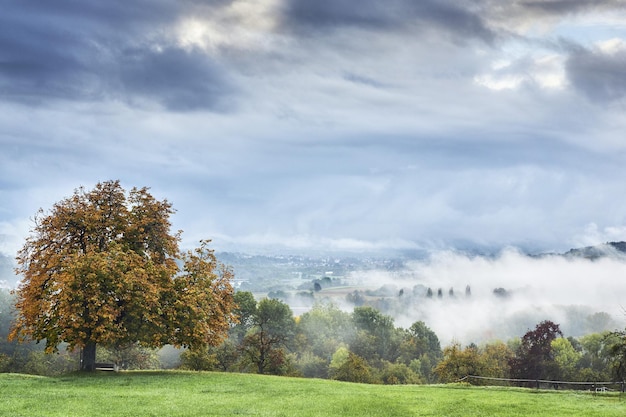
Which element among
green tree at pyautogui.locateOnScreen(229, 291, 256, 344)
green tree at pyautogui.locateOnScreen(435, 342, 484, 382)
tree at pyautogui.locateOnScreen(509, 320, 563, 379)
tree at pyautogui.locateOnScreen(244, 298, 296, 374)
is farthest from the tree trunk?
tree at pyautogui.locateOnScreen(509, 320, 563, 379)

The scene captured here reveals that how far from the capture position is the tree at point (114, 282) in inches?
2023

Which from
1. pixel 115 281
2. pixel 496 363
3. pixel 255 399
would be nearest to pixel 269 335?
pixel 496 363

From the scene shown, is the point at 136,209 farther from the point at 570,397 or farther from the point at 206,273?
the point at 570,397

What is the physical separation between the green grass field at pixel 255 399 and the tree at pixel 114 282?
4603mm

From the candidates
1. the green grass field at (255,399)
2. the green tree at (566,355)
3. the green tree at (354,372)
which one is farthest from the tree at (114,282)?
the green tree at (566,355)

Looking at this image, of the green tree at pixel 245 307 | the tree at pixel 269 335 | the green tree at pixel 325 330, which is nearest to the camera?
the tree at pixel 269 335

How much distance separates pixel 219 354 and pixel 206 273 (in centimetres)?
3938

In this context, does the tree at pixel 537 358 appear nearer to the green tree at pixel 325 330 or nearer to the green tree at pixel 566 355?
the green tree at pixel 566 355

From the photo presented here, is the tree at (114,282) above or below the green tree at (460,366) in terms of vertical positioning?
above

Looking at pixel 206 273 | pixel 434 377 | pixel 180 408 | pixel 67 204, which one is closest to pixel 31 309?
pixel 67 204

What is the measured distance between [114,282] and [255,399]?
18.2 m

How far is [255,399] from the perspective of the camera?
40.2 metres

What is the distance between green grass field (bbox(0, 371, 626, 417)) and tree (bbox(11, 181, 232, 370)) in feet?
15.1

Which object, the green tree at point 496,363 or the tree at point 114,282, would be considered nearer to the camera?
the tree at point 114,282
